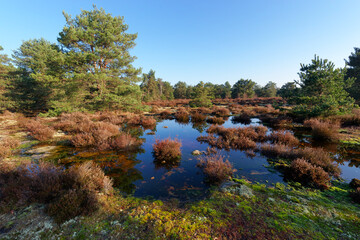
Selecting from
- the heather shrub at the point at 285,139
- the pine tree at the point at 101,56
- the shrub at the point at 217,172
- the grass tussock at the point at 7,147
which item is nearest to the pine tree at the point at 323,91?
the heather shrub at the point at 285,139

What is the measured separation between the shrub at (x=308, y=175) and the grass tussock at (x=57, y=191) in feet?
18.3

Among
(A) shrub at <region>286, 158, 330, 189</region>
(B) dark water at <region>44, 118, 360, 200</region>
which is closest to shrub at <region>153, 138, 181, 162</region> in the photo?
(B) dark water at <region>44, 118, 360, 200</region>

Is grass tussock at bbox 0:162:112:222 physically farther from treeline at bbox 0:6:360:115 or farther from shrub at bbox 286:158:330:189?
treeline at bbox 0:6:360:115

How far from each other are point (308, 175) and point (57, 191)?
6.82 m

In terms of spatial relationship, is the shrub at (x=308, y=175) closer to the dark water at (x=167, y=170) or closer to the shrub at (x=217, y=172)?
the dark water at (x=167, y=170)

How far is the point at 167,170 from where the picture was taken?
14.9 ft

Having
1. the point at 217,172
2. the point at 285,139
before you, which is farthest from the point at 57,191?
the point at 285,139

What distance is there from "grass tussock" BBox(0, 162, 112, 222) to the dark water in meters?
0.88

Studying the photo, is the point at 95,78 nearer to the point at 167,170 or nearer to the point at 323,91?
→ the point at 167,170

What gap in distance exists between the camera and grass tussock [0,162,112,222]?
2.28 m

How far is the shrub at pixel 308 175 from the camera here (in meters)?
3.75

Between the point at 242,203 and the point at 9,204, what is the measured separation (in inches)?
186

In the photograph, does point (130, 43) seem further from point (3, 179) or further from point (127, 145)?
point (3, 179)

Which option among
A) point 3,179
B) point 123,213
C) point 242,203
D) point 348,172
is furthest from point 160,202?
point 348,172
